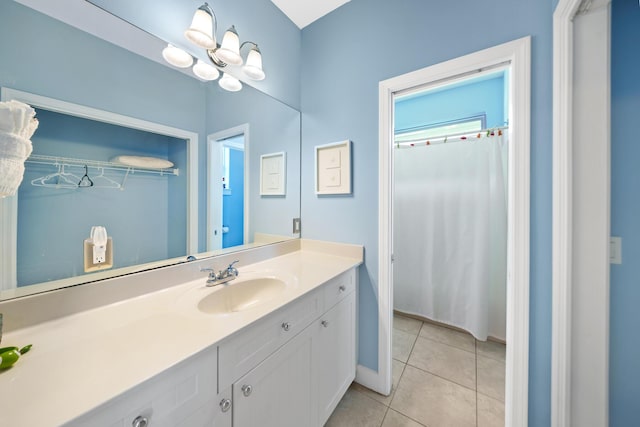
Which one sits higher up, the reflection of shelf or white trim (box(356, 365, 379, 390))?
the reflection of shelf

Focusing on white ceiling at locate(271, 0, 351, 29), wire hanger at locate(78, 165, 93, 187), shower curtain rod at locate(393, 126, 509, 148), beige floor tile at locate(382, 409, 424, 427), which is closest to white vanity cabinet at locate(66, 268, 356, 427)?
beige floor tile at locate(382, 409, 424, 427)

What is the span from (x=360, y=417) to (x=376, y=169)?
4.77ft

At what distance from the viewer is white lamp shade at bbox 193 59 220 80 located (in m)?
1.11

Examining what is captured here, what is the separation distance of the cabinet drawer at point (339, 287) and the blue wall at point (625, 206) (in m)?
1.07

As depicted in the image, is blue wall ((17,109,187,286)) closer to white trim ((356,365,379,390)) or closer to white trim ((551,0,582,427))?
white trim ((356,365,379,390))

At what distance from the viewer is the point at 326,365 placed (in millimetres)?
1139

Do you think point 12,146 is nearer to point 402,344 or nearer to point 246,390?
point 246,390

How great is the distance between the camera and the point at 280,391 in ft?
2.81

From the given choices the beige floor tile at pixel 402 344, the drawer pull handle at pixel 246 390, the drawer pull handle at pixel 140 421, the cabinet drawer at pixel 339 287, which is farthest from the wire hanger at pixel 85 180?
the beige floor tile at pixel 402 344

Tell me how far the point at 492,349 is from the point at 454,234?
97 cm

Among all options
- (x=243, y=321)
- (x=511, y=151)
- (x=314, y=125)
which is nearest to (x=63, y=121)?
(x=243, y=321)

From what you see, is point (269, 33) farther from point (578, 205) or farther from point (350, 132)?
point (578, 205)

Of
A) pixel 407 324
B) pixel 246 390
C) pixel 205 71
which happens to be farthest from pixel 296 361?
pixel 407 324

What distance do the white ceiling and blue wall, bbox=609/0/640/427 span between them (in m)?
1.42
